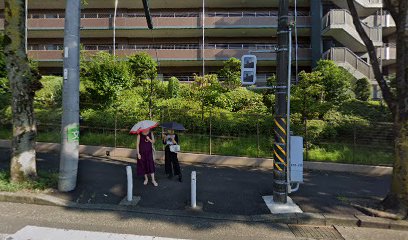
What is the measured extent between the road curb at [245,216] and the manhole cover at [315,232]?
0.44ft

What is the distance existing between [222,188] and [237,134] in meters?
4.15

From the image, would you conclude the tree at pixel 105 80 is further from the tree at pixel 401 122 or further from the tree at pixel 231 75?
the tree at pixel 401 122

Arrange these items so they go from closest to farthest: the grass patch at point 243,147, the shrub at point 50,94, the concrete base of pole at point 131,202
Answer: the concrete base of pole at point 131,202 < the grass patch at point 243,147 < the shrub at point 50,94

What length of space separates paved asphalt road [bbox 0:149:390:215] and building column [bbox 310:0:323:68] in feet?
53.9

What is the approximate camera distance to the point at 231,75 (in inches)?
742

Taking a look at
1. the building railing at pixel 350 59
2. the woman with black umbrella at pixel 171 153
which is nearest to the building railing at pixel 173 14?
the building railing at pixel 350 59

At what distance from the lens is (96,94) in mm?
13609

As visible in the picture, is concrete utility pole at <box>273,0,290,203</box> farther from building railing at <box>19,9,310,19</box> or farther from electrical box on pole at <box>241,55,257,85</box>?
building railing at <box>19,9,310,19</box>

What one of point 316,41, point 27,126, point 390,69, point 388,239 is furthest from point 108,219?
point 390,69

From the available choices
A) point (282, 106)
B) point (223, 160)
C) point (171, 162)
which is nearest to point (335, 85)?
point (223, 160)

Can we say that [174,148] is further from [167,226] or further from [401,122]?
[401,122]

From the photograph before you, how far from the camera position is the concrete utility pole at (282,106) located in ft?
19.8

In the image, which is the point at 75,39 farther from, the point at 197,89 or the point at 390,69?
the point at 390,69

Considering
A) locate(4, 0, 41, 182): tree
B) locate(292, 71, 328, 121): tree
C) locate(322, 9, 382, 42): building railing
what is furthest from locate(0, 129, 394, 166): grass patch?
locate(322, 9, 382, 42): building railing
